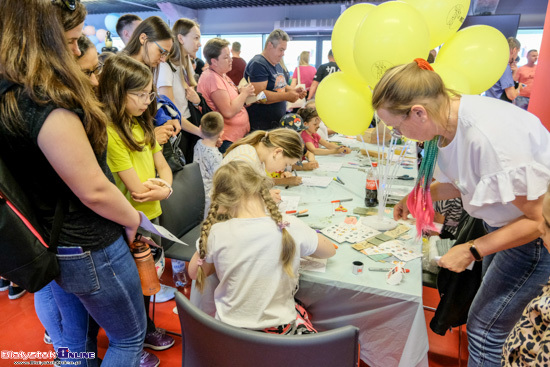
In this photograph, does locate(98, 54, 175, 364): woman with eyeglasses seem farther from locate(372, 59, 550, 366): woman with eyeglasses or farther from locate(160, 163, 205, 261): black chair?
locate(372, 59, 550, 366): woman with eyeglasses

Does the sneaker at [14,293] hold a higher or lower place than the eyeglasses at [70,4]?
lower

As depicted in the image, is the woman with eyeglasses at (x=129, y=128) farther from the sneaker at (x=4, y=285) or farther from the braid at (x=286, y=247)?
the sneaker at (x=4, y=285)

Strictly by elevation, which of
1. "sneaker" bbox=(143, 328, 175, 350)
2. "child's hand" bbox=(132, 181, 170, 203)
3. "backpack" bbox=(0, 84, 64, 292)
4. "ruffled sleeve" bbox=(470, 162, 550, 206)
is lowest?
"sneaker" bbox=(143, 328, 175, 350)

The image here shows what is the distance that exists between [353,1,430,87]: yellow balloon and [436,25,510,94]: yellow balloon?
321mm

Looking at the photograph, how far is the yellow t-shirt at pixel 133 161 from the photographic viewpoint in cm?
138

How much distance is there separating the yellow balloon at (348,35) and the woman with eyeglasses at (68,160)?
1.30m

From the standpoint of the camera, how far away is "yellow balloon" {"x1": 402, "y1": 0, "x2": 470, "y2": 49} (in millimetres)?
1582

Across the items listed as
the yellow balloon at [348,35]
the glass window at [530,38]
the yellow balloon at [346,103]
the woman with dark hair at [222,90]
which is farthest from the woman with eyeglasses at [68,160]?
the glass window at [530,38]

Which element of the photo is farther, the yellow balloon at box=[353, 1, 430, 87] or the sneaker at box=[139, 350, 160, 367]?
the sneaker at box=[139, 350, 160, 367]

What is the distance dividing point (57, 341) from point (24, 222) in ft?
2.57

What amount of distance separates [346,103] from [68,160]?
1.36 m

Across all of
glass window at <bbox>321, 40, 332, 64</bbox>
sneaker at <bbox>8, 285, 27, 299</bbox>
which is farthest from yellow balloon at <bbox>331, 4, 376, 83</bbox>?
glass window at <bbox>321, 40, 332, 64</bbox>

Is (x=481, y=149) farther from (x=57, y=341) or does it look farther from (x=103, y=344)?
(x=103, y=344)

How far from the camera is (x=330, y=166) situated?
2729 millimetres
